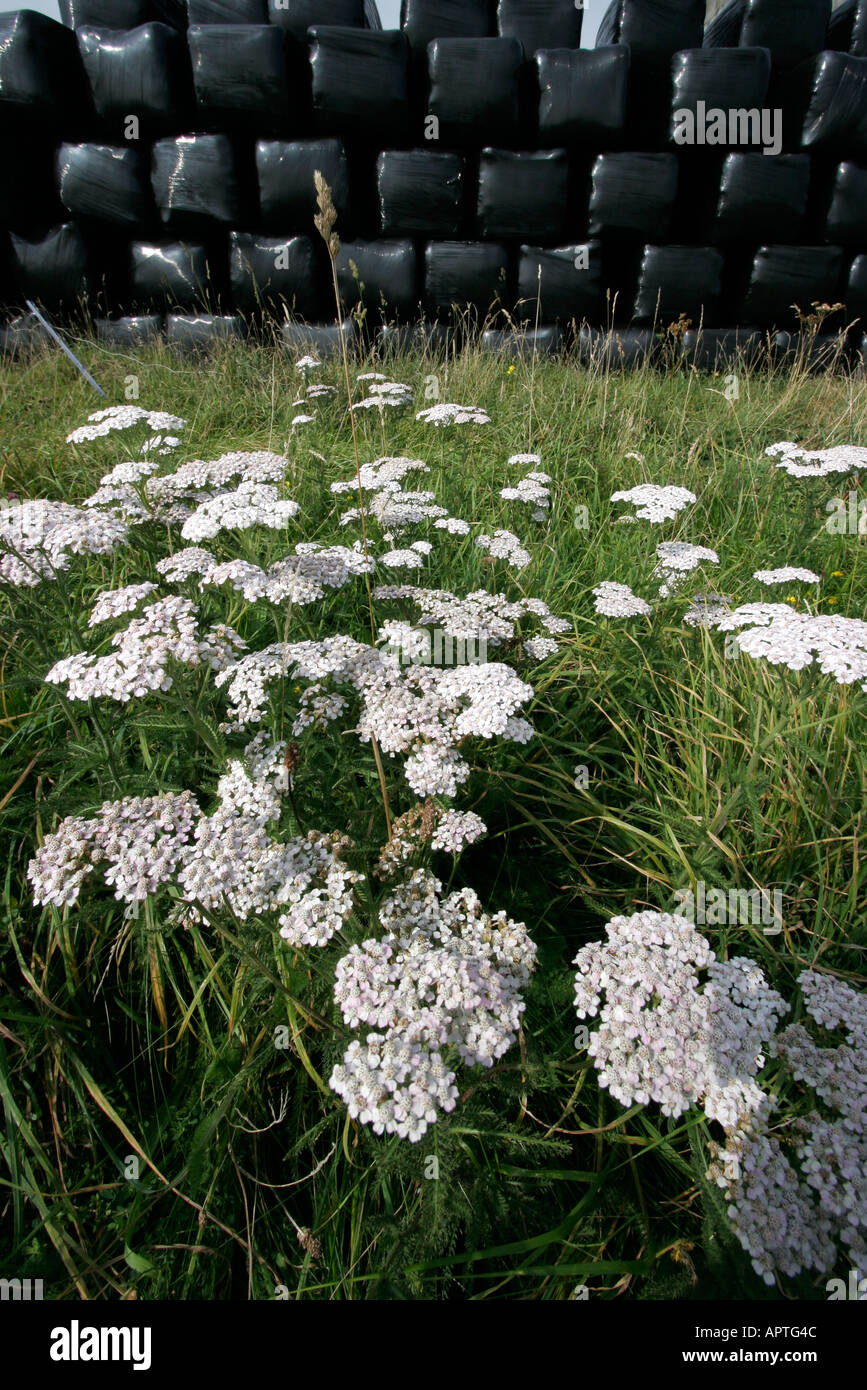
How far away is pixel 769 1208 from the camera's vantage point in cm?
103

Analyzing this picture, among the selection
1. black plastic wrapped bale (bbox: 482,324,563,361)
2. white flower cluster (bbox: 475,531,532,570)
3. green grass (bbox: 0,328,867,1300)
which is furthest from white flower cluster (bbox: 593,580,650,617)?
black plastic wrapped bale (bbox: 482,324,563,361)

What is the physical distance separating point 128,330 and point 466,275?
3433 millimetres

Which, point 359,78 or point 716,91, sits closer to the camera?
point 359,78

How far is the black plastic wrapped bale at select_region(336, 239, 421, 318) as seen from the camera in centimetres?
605

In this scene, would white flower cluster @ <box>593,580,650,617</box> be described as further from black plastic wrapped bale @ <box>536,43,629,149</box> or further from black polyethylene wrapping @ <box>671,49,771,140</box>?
black polyethylene wrapping @ <box>671,49,771,140</box>

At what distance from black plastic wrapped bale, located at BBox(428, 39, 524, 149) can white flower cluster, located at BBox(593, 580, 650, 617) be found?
5.82 metres

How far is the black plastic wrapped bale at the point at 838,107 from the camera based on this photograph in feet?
18.5

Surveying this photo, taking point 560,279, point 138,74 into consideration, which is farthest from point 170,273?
point 560,279

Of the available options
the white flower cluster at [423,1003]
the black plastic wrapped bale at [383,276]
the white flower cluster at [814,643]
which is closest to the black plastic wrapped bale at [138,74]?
the black plastic wrapped bale at [383,276]

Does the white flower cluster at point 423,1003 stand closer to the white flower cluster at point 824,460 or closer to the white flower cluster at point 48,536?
the white flower cluster at point 48,536

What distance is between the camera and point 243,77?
5.39 metres

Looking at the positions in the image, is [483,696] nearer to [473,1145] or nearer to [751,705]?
[473,1145]

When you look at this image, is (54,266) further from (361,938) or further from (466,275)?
(361,938)
